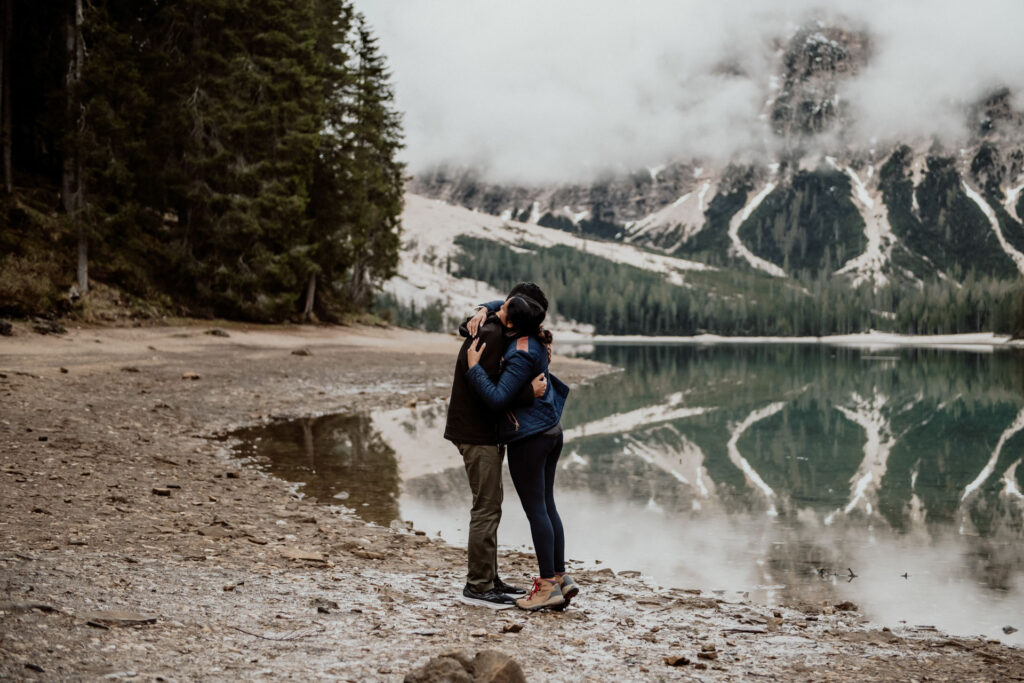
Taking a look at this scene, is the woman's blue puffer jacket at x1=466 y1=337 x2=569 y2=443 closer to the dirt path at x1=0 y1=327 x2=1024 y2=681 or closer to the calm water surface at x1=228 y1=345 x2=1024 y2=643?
the dirt path at x1=0 y1=327 x2=1024 y2=681

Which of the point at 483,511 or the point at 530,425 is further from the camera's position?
the point at 483,511

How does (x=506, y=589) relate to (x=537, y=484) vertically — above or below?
below

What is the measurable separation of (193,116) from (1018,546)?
41.0 m

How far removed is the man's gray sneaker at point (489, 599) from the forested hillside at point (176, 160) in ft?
94.8

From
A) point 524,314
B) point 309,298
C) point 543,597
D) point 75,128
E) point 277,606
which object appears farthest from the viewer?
point 309,298

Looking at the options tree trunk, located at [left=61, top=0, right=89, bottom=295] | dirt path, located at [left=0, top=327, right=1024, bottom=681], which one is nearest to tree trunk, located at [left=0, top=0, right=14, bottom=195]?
tree trunk, located at [left=61, top=0, right=89, bottom=295]

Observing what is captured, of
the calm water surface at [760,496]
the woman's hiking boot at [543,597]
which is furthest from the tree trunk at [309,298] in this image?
the woman's hiking boot at [543,597]

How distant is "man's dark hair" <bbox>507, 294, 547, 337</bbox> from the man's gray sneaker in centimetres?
242

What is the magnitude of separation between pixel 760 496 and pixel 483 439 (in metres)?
9.35

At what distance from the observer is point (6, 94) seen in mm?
39375

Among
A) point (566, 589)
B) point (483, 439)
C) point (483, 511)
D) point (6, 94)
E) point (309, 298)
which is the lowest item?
point (566, 589)

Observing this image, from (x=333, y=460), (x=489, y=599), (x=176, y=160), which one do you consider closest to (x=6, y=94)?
(x=176, y=160)

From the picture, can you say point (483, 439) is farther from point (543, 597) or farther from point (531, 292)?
point (543, 597)

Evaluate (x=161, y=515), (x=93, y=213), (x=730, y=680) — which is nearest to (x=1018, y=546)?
(x=730, y=680)
